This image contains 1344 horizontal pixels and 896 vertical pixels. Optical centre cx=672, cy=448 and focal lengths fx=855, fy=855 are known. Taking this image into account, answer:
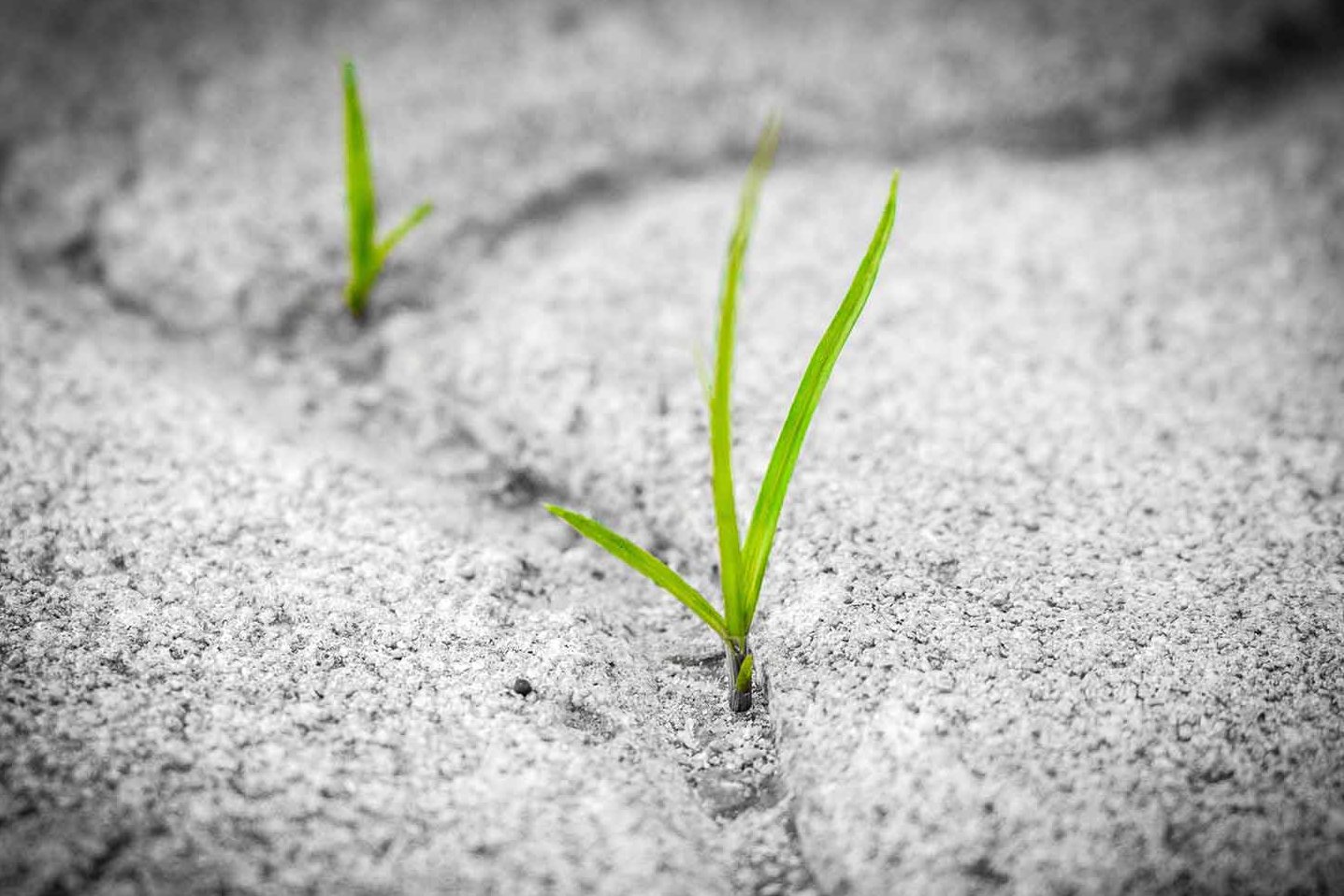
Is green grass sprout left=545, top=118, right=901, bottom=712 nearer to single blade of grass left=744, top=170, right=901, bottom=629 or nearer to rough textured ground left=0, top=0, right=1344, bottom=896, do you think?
single blade of grass left=744, top=170, right=901, bottom=629

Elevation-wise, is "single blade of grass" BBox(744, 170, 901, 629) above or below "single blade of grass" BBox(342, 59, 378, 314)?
below

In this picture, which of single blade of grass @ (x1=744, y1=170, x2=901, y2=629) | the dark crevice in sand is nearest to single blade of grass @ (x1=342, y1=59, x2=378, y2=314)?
single blade of grass @ (x1=744, y1=170, x2=901, y2=629)

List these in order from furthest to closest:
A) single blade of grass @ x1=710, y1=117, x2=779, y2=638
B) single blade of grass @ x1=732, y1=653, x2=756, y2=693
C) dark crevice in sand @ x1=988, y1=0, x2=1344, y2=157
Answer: dark crevice in sand @ x1=988, y1=0, x2=1344, y2=157 → single blade of grass @ x1=732, y1=653, x2=756, y2=693 → single blade of grass @ x1=710, y1=117, x2=779, y2=638

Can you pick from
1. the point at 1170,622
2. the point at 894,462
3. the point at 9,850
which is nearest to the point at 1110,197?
the point at 894,462

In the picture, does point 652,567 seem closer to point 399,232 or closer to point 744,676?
point 744,676

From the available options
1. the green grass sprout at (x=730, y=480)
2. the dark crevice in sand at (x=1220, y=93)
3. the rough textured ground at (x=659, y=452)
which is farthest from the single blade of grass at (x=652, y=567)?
the dark crevice in sand at (x=1220, y=93)

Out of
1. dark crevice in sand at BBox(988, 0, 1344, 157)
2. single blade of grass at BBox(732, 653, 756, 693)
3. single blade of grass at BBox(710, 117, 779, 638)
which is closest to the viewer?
single blade of grass at BBox(710, 117, 779, 638)

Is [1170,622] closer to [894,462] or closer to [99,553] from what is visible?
[894,462]
